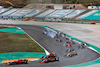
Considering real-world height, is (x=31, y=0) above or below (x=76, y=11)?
above

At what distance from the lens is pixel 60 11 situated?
305 feet

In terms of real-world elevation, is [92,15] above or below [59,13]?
below

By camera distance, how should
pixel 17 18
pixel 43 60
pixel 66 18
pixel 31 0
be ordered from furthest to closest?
1. pixel 17 18
2. pixel 31 0
3. pixel 66 18
4. pixel 43 60

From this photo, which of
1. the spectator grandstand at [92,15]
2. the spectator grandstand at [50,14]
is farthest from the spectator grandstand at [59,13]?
the spectator grandstand at [92,15]

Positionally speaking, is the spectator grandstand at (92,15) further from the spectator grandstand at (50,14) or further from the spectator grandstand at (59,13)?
the spectator grandstand at (59,13)

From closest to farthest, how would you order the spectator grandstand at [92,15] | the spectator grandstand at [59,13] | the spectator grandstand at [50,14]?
the spectator grandstand at [92,15] < the spectator grandstand at [50,14] < the spectator grandstand at [59,13]

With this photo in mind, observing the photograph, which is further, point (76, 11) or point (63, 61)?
point (76, 11)

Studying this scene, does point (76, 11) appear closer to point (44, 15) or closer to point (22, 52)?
point (44, 15)

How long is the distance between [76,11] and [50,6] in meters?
21.4

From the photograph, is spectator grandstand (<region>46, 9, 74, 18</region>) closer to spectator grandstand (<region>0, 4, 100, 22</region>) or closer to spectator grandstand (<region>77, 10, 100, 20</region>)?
spectator grandstand (<region>0, 4, 100, 22</region>)

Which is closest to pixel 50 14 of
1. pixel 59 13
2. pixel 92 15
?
pixel 59 13

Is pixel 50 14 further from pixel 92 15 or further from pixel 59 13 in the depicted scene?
pixel 92 15

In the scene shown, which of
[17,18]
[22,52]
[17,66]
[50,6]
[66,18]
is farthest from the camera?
[50,6]

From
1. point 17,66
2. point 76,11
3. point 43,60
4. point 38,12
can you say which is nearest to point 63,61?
point 43,60
